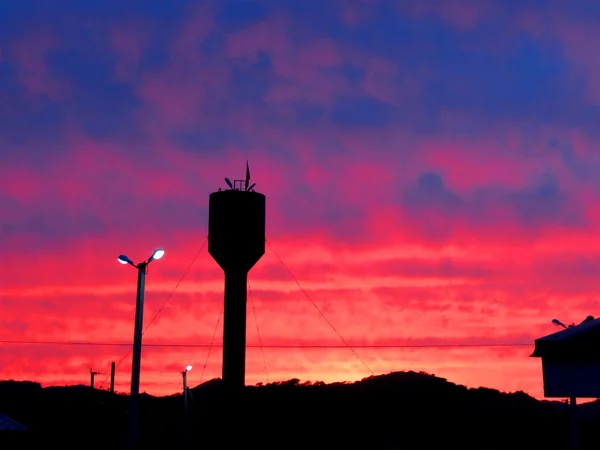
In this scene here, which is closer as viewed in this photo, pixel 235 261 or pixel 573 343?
pixel 573 343

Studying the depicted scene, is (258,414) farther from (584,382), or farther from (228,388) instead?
(584,382)

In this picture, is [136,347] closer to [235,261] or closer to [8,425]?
[8,425]

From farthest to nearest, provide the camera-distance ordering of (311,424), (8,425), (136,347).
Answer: (311,424), (8,425), (136,347)

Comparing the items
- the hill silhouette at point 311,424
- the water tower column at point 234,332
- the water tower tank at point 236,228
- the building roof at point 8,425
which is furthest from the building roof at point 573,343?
the building roof at point 8,425

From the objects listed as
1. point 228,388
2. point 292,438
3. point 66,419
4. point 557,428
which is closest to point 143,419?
point 66,419

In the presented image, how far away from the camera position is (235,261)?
233 feet

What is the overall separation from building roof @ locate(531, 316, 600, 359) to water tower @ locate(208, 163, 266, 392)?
87.4 feet

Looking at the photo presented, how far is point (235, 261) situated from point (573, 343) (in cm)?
2993

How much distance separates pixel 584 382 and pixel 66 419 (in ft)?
375

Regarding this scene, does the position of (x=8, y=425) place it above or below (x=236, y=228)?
below

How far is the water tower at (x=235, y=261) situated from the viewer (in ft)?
232

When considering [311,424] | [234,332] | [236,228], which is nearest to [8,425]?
[234,332]

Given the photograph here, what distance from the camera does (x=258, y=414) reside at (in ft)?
509

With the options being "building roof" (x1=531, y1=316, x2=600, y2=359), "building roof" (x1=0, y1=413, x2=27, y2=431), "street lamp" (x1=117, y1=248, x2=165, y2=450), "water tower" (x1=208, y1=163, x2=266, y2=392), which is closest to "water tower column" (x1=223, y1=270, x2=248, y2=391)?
"water tower" (x1=208, y1=163, x2=266, y2=392)
